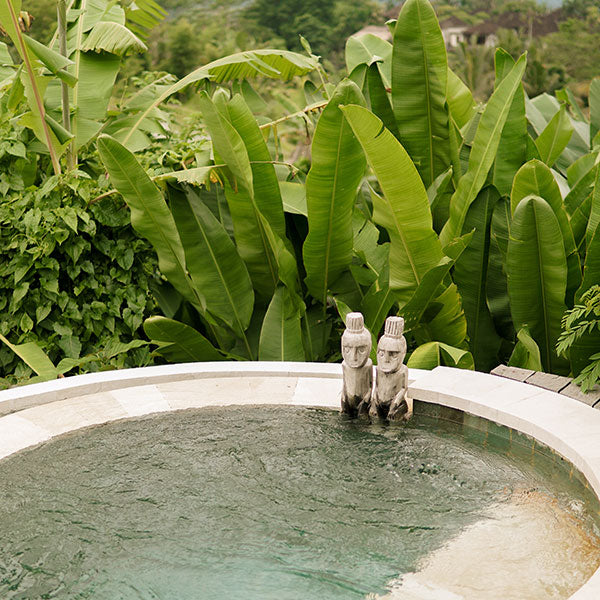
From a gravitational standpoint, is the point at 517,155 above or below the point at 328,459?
above

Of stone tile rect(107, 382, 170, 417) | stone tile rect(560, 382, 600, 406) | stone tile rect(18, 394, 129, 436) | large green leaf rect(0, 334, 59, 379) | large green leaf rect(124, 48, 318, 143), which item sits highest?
large green leaf rect(124, 48, 318, 143)

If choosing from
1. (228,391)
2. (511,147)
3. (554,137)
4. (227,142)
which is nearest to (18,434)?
(228,391)

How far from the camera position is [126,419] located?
10.7ft

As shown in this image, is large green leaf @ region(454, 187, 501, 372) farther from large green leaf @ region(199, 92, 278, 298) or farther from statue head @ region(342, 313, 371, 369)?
statue head @ region(342, 313, 371, 369)

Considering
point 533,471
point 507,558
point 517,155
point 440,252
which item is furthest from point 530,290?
point 507,558

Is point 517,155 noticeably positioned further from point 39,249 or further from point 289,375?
point 39,249

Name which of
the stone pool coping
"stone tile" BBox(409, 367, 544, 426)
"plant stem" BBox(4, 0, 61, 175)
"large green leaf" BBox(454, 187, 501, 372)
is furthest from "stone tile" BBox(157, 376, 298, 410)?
"plant stem" BBox(4, 0, 61, 175)

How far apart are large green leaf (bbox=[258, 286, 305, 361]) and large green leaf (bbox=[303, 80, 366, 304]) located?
A: 0.70 feet

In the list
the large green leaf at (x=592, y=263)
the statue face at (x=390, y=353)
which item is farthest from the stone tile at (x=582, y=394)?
the statue face at (x=390, y=353)

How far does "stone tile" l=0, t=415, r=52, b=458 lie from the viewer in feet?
9.90

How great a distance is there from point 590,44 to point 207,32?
55.1 ft

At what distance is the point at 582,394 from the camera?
339 centimetres

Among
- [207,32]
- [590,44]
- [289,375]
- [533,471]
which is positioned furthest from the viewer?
[207,32]

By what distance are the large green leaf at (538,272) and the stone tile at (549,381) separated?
18.2 inches
